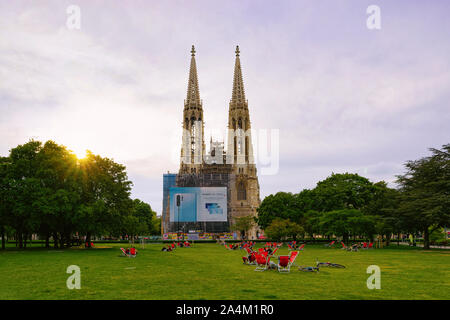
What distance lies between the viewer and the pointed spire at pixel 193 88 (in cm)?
11444

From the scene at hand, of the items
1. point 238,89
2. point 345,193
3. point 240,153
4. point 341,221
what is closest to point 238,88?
point 238,89

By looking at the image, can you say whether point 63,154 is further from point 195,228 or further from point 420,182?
point 195,228

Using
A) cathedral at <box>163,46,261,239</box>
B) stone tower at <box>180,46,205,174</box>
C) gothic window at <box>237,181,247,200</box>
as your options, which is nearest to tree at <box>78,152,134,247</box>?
cathedral at <box>163,46,261,239</box>

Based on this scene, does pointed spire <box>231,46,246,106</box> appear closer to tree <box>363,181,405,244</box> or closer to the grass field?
tree <box>363,181,405,244</box>

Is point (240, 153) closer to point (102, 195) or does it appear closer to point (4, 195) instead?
point (102, 195)

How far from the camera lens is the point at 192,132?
114 metres

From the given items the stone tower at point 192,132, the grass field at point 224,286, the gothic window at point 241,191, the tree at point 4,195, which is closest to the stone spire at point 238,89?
the stone tower at point 192,132

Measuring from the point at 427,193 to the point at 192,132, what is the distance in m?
83.7

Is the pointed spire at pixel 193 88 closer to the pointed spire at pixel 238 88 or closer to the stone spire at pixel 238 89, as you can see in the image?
the stone spire at pixel 238 89

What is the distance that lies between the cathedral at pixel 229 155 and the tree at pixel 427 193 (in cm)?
6337

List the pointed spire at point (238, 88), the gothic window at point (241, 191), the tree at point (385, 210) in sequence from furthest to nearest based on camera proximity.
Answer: the pointed spire at point (238, 88) < the gothic window at point (241, 191) < the tree at point (385, 210)

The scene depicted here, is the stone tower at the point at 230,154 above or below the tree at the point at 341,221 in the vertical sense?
above
